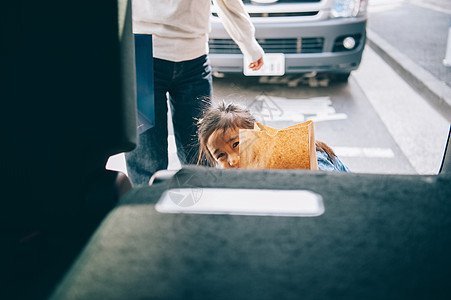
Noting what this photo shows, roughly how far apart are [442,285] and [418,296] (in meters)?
0.03

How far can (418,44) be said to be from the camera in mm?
6840

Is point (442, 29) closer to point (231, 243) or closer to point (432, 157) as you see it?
point (432, 157)

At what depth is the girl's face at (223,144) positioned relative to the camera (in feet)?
5.61

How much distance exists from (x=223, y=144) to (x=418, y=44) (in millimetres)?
6176

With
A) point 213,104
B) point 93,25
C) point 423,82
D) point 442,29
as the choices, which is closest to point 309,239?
point 93,25

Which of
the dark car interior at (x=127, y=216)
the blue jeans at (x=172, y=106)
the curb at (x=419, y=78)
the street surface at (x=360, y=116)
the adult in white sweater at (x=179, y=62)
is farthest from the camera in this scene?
the curb at (x=419, y=78)

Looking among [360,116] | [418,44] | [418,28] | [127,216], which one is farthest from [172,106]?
[418,28]

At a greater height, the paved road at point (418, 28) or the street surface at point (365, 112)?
the paved road at point (418, 28)

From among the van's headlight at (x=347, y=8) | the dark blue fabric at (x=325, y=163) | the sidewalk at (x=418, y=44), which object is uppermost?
the van's headlight at (x=347, y=8)

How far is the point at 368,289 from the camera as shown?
43 centimetres

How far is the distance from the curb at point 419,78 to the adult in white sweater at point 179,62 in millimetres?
2856


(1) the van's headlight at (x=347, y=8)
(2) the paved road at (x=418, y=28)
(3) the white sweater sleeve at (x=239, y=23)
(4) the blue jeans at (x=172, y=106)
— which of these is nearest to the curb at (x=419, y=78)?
(2) the paved road at (x=418, y=28)

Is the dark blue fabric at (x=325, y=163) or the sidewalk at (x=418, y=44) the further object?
the sidewalk at (x=418, y=44)

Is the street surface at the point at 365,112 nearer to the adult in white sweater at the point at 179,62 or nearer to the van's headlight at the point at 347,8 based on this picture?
the adult in white sweater at the point at 179,62
